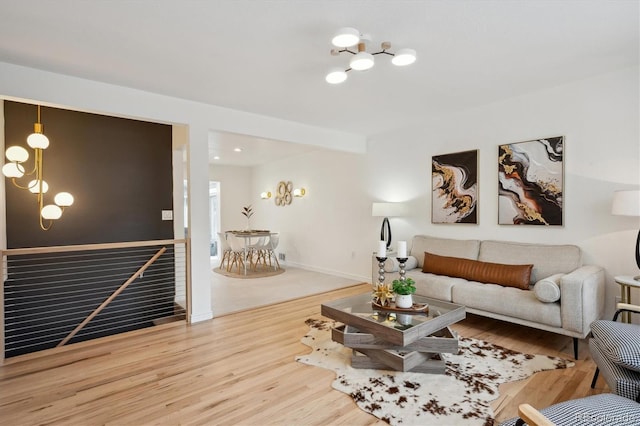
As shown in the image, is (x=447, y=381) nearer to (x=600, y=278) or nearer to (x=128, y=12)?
(x=600, y=278)

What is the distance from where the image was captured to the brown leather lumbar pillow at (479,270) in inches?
131

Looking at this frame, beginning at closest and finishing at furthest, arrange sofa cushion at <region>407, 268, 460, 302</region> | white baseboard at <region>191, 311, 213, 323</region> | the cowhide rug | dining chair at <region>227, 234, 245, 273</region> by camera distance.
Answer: the cowhide rug, sofa cushion at <region>407, 268, 460, 302</region>, white baseboard at <region>191, 311, 213, 323</region>, dining chair at <region>227, 234, 245, 273</region>

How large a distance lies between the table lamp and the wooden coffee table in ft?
5.31

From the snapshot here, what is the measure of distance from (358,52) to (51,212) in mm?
3336

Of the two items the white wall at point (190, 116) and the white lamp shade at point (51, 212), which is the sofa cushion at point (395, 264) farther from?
the white lamp shade at point (51, 212)

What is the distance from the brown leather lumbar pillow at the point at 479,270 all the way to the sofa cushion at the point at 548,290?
40 centimetres

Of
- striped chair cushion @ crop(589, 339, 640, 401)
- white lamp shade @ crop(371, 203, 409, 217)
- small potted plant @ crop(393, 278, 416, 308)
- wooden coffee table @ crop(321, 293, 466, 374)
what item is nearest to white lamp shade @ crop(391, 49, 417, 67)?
small potted plant @ crop(393, 278, 416, 308)

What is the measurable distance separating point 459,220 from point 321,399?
3067 millimetres

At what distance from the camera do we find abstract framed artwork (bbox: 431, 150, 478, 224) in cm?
422

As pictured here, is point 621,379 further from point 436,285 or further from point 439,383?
point 436,285

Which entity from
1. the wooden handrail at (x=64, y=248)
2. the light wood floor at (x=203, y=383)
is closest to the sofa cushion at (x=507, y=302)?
the light wood floor at (x=203, y=383)

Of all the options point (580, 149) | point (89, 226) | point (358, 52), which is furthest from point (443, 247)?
point (89, 226)

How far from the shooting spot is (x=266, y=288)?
5320mm

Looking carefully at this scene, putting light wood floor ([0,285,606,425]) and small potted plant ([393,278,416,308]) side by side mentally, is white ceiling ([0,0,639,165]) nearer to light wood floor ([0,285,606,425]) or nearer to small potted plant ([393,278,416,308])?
small potted plant ([393,278,416,308])
